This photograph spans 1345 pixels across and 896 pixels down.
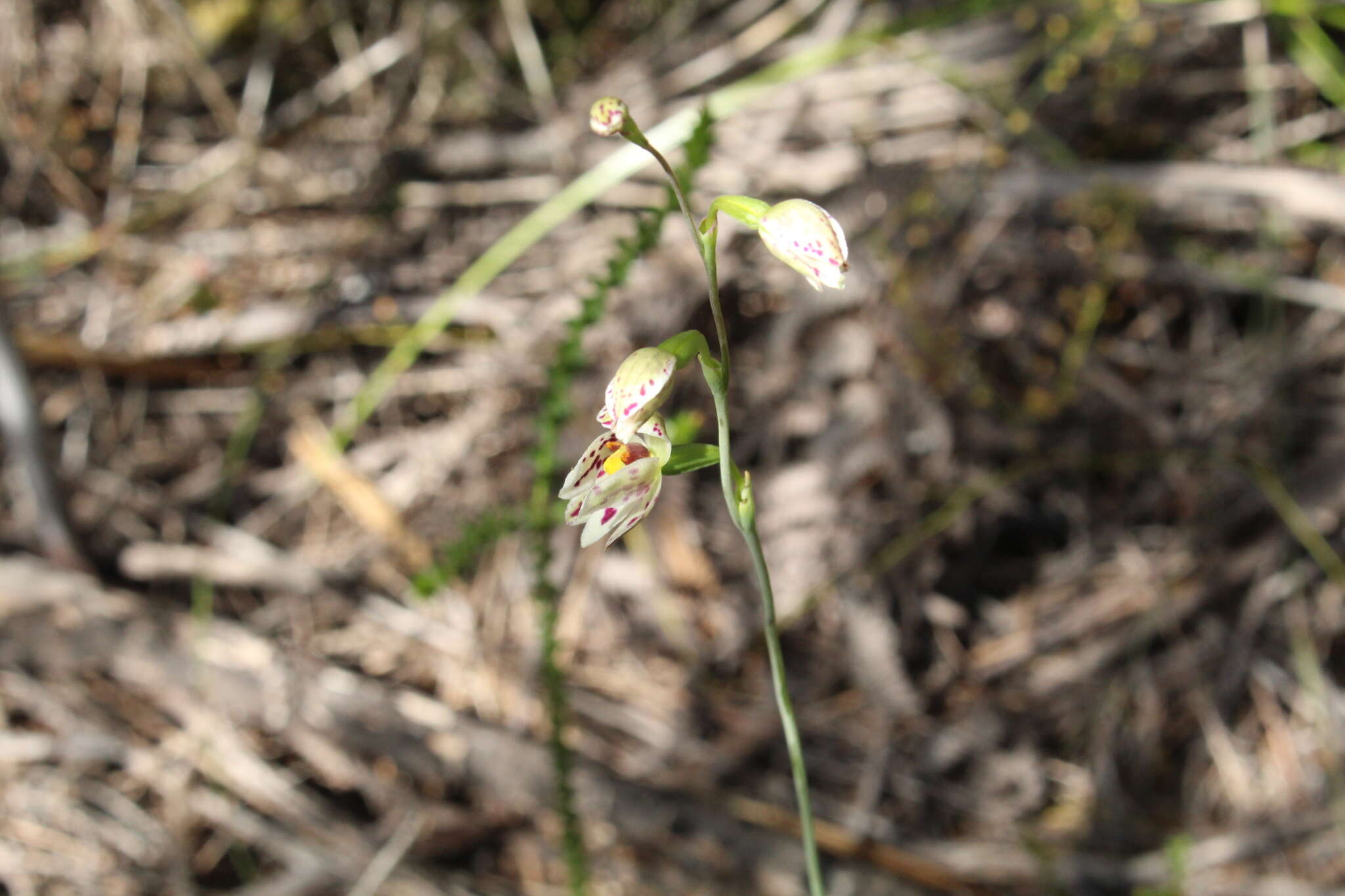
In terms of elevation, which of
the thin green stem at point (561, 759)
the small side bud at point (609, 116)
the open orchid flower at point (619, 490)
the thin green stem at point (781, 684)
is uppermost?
the small side bud at point (609, 116)

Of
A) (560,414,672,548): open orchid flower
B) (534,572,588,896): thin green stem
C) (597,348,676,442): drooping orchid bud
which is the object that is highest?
(597,348,676,442): drooping orchid bud

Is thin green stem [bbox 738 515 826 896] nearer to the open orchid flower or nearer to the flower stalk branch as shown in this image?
the flower stalk branch

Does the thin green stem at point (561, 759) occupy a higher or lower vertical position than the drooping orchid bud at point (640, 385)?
lower

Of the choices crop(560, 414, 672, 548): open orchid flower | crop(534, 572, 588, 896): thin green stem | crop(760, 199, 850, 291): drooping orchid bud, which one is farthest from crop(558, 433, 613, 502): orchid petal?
crop(534, 572, 588, 896): thin green stem

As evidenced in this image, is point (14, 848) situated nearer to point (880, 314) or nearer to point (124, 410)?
point (124, 410)

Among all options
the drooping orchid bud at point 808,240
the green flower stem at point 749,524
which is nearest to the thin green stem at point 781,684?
the green flower stem at point 749,524

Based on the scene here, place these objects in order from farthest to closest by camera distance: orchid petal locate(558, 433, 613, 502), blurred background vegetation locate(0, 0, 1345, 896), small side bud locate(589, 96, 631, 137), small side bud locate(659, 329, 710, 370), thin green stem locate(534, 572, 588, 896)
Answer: blurred background vegetation locate(0, 0, 1345, 896)
thin green stem locate(534, 572, 588, 896)
orchid petal locate(558, 433, 613, 502)
small side bud locate(659, 329, 710, 370)
small side bud locate(589, 96, 631, 137)

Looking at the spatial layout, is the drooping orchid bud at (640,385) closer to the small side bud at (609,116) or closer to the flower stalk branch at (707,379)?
the flower stalk branch at (707,379)
